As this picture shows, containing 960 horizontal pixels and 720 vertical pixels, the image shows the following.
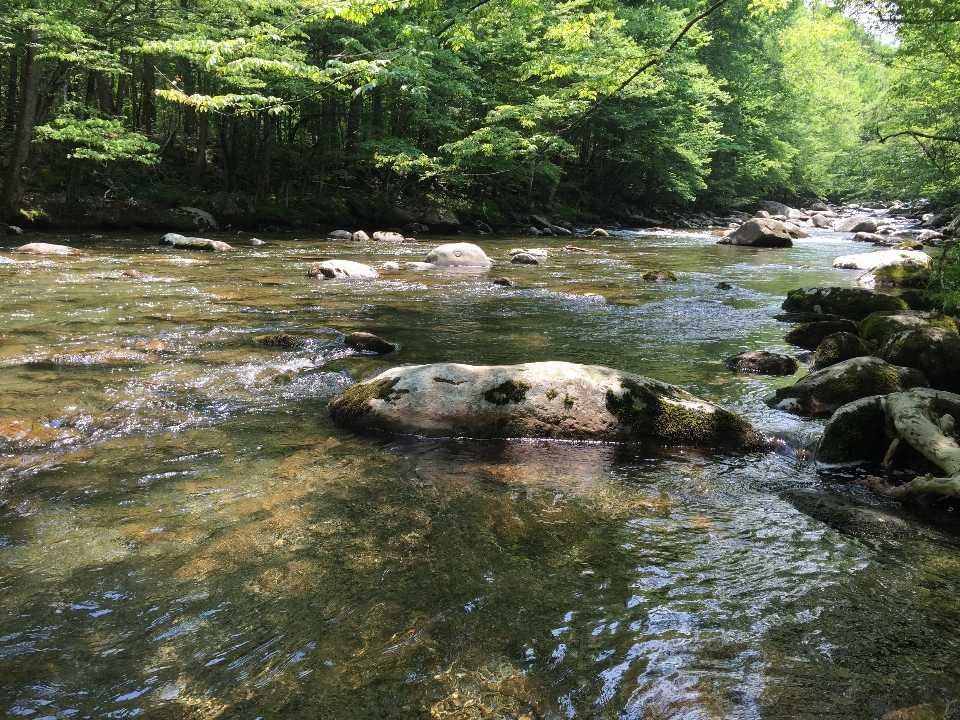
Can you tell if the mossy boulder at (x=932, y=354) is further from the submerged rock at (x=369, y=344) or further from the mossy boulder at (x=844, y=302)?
the submerged rock at (x=369, y=344)

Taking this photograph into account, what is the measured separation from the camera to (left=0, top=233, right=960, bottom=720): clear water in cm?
213

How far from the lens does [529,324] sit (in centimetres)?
881

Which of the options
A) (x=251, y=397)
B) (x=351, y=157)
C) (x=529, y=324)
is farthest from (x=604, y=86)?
(x=351, y=157)

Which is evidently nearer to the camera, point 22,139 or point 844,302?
point 844,302

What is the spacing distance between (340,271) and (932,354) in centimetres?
984

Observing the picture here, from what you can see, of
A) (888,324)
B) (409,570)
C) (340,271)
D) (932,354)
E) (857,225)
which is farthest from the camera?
(857,225)

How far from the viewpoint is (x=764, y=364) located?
6.76 m

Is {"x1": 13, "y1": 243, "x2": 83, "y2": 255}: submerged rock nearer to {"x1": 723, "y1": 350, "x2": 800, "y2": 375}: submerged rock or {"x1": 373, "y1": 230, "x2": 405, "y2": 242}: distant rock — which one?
{"x1": 373, "y1": 230, "x2": 405, "y2": 242}: distant rock

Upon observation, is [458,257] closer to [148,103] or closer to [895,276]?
[895,276]

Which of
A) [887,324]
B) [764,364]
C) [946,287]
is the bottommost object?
[764,364]

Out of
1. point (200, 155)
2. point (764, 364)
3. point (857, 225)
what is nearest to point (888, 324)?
point (764, 364)

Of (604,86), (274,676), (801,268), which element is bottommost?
(274,676)

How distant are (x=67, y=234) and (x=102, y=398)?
50.8ft

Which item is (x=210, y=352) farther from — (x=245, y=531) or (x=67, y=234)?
(x=67, y=234)
